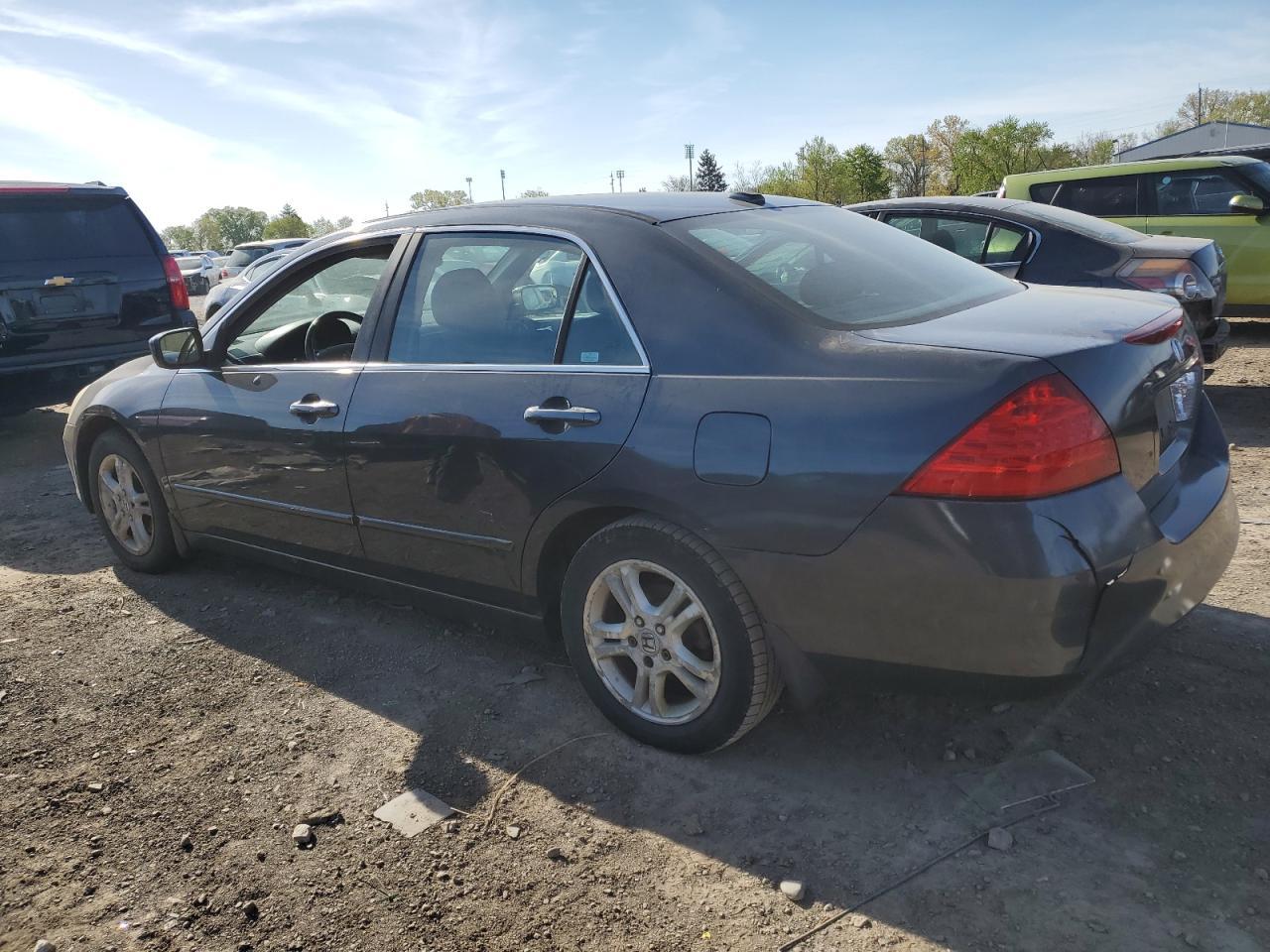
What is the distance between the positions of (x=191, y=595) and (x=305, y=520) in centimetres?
109

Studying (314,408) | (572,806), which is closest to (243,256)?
(314,408)

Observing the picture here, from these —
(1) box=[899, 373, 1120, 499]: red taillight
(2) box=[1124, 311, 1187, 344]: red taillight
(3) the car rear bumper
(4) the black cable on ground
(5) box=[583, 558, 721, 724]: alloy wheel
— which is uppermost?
(2) box=[1124, 311, 1187, 344]: red taillight

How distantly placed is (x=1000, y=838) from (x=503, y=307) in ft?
7.15

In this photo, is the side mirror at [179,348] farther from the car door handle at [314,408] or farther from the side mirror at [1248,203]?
the side mirror at [1248,203]

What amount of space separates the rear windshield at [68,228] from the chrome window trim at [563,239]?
5626 mm

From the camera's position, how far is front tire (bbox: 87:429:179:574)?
4.57 meters

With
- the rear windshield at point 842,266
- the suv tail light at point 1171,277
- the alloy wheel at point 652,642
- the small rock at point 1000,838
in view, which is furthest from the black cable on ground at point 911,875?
the suv tail light at point 1171,277

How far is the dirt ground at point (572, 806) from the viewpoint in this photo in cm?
227

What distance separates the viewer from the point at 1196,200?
9.18 m

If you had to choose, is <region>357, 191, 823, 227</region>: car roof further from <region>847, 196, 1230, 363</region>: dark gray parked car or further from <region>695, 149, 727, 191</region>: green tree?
<region>695, 149, 727, 191</region>: green tree

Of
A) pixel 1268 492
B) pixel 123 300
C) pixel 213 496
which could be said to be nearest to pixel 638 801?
pixel 213 496

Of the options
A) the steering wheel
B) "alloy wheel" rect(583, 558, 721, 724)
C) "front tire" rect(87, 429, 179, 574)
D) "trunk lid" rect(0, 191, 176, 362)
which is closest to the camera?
"alloy wheel" rect(583, 558, 721, 724)

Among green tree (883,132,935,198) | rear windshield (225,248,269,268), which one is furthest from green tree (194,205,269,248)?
rear windshield (225,248,269,268)

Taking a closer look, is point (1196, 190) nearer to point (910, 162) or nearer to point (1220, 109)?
point (910, 162)
